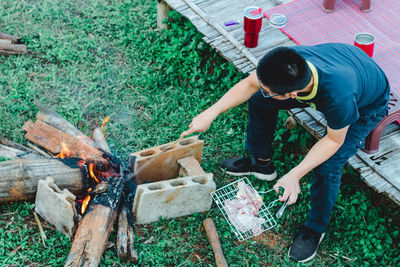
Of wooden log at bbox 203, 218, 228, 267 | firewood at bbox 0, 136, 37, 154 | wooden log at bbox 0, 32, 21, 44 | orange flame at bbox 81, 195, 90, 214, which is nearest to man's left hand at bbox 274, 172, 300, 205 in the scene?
wooden log at bbox 203, 218, 228, 267

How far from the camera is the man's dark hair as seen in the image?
10.5 feet

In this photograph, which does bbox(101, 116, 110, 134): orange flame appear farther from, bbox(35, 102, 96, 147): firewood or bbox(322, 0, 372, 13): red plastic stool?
bbox(322, 0, 372, 13): red plastic stool

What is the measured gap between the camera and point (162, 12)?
260 inches

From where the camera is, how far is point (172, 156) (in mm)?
4609

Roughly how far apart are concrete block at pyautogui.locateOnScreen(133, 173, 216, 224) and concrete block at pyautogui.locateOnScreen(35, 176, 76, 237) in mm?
615

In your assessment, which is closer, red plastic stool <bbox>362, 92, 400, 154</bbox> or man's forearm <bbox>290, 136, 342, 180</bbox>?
man's forearm <bbox>290, 136, 342, 180</bbox>

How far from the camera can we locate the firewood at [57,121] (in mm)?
4906

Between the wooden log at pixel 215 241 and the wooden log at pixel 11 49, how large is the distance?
3642mm

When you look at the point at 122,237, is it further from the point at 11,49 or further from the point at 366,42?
the point at 11,49

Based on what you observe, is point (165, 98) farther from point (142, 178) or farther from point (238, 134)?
point (142, 178)

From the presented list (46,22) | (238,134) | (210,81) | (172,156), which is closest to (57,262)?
(172,156)

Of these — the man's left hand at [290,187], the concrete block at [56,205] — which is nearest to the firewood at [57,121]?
the concrete block at [56,205]

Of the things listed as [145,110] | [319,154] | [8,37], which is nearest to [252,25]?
[145,110]

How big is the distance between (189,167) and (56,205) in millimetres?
1338
